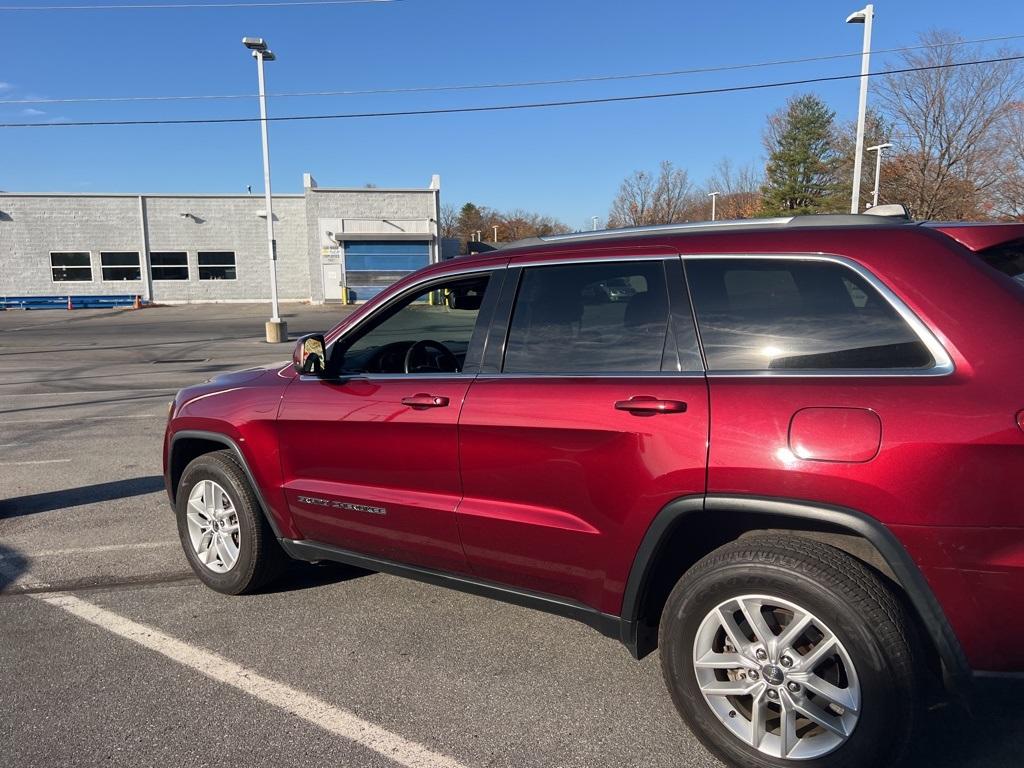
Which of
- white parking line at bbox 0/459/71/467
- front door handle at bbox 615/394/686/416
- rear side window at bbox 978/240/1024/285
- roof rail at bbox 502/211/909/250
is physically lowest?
white parking line at bbox 0/459/71/467

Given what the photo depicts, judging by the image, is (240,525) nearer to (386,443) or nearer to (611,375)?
(386,443)

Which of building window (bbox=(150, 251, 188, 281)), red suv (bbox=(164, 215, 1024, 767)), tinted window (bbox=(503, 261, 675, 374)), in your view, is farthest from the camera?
building window (bbox=(150, 251, 188, 281))

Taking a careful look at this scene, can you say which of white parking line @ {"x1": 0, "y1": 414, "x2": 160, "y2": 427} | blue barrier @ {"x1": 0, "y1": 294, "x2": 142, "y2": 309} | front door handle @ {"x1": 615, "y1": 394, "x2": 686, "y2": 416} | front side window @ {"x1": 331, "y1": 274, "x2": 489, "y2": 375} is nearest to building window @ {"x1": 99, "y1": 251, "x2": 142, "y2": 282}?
blue barrier @ {"x1": 0, "y1": 294, "x2": 142, "y2": 309}

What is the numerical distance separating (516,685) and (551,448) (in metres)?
1.08

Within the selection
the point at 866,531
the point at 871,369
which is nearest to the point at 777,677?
the point at 866,531

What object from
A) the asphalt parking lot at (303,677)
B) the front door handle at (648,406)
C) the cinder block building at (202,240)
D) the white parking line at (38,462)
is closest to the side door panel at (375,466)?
the asphalt parking lot at (303,677)

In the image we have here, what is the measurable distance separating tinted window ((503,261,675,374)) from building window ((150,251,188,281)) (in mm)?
38118

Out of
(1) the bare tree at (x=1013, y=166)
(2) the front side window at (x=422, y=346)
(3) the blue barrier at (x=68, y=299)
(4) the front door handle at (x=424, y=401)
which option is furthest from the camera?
(3) the blue barrier at (x=68, y=299)

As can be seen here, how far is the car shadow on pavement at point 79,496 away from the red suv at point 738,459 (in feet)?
10.9

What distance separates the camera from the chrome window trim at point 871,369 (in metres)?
2.17

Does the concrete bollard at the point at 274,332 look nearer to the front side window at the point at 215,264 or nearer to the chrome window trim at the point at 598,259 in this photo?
the chrome window trim at the point at 598,259

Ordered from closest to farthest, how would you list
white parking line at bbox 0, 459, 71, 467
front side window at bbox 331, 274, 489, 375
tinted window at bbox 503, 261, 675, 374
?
tinted window at bbox 503, 261, 675, 374 < front side window at bbox 331, 274, 489, 375 < white parking line at bbox 0, 459, 71, 467

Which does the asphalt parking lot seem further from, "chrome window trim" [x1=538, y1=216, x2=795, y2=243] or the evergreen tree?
the evergreen tree

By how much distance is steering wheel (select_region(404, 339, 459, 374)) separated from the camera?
3588mm
